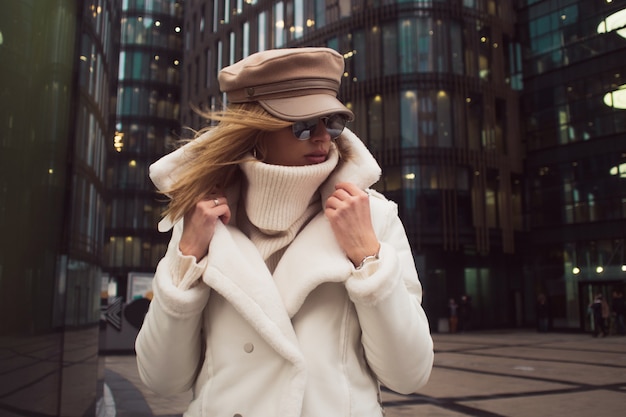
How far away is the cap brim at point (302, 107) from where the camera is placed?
1601 mm

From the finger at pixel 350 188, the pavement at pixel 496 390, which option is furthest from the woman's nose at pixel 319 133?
the pavement at pixel 496 390

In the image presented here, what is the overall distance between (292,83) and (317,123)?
129 mm

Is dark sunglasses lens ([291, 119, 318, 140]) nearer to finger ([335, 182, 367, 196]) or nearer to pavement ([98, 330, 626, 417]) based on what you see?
finger ([335, 182, 367, 196])

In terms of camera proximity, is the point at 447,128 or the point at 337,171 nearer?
the point at 337,171

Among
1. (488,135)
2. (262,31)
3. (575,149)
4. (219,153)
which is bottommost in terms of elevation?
(219,153)

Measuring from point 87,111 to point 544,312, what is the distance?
84.5ft

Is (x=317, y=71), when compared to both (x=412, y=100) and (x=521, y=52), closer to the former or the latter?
(x=412, y=100)

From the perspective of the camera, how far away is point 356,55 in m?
30.3

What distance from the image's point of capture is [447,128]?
28.9 m

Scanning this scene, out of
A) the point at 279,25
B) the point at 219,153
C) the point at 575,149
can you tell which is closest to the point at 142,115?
the point at 279,25

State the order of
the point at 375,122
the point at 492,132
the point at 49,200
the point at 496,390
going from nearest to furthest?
the point at 49,200 → the point at 496,390 → the point at 375,122 → the point at 492,132

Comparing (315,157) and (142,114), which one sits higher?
(142,114)

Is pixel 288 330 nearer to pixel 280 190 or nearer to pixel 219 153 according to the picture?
pixel 280 190

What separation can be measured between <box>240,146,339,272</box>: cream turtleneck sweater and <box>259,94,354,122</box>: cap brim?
0.47 ft
